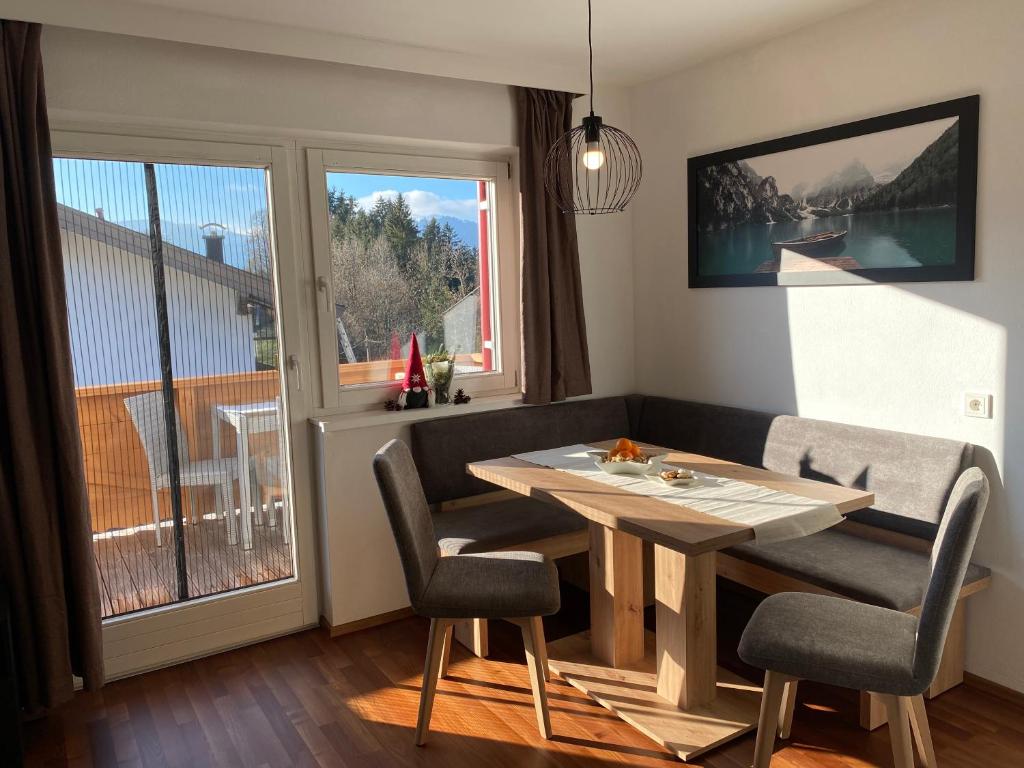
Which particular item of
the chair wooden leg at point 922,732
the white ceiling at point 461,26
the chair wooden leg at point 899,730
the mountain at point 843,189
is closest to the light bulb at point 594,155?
the white ceiling at point 461,26

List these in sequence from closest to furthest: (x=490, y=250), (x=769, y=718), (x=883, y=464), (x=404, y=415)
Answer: (x=769, y=718) < (x=883, y=464) < (x=404, y=415) < (x=490, y=250)

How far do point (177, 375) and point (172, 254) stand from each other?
1.55 ft

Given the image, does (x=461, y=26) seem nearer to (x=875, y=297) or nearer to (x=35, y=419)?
(x=875, y=297)

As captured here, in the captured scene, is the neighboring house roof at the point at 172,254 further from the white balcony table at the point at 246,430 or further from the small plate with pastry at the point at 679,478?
the small plate with pastry at the point at 679,478

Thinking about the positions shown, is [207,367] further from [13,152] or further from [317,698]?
[317,698]

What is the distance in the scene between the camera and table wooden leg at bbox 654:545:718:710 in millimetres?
2584

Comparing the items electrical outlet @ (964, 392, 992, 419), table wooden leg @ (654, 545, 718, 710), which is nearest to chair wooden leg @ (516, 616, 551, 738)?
table wooden leg @ (654, 545, 718, 710)

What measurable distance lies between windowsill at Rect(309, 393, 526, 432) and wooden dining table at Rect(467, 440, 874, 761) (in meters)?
0.55

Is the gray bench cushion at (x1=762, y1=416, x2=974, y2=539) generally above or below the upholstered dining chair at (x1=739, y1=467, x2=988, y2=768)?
above

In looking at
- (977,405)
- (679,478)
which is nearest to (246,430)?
(679,478)

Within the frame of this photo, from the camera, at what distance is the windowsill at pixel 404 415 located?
330cm

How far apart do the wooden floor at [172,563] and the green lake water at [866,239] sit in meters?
2.36

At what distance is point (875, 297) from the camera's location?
304 centimetres

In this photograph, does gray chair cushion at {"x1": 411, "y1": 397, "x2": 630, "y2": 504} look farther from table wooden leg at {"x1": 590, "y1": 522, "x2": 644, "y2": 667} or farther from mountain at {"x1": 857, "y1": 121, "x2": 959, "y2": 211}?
mountain at {"x1": 857, "y1": 121, "x2": 959, "y2": 211}
